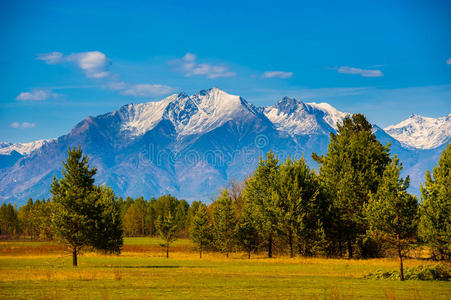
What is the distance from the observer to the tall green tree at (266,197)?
71000 mm

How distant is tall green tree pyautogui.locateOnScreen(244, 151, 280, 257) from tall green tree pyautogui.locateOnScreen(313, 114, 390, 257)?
9378 millimetres

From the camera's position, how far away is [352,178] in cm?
6888

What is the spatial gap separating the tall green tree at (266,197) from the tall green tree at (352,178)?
369 inches

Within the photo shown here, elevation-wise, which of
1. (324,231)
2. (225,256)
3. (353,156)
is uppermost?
(353,156)

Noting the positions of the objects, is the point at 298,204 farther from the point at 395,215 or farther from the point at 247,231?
the point at 395,215

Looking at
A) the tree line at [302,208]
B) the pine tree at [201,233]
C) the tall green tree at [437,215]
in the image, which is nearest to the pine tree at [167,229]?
the tree line at [302,208]

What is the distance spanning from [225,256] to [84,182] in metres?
37.1

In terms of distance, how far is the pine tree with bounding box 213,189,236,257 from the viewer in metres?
78.6

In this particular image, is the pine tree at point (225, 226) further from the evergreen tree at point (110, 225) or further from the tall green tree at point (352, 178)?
the tall green tree at point (352, 178)

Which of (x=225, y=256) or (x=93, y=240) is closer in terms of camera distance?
(x=93, y=240)

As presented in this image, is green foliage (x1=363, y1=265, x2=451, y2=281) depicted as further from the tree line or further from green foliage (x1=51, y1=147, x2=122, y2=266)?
green foliage (x1=51, y1=147, x2=122, y2=266)

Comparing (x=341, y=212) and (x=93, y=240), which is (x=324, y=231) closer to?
(x=341, y=212)

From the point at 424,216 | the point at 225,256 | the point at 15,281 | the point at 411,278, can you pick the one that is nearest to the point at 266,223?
the point at 225,256

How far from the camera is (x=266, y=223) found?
70.9 meters
